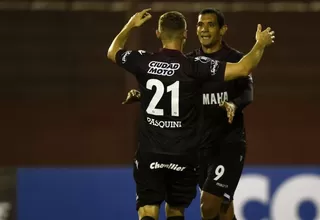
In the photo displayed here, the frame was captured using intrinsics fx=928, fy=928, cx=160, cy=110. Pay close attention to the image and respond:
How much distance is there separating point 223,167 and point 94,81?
3394mm

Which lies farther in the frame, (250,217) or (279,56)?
(279,56)

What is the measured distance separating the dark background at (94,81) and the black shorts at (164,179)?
11.2 ft

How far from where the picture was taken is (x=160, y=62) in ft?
16.8

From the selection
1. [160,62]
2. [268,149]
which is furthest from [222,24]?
[268,149]

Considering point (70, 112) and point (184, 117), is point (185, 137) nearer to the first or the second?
point (184, 117)

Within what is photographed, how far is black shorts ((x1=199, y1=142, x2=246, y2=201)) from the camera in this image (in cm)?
568

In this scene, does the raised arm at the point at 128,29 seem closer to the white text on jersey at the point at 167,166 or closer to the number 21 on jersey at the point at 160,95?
the number 21 on jersey at the point at 160,95

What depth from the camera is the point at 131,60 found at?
518cm

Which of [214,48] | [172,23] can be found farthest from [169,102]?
[214,48]

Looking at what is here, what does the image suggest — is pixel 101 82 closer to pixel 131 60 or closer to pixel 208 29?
pixel 208 29

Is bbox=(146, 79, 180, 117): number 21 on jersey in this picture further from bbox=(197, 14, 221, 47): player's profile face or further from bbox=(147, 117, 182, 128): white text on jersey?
bbox=(197, 14, 221, 47): player's profile face

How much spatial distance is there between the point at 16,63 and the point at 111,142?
3.84ft

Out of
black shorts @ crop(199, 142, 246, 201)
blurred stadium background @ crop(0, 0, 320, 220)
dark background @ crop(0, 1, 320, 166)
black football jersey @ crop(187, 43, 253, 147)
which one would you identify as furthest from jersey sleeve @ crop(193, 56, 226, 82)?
dark background @ crop(0, 1, 320, 166)

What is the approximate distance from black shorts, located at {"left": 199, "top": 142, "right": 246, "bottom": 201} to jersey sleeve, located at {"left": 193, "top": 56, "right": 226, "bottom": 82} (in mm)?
807
